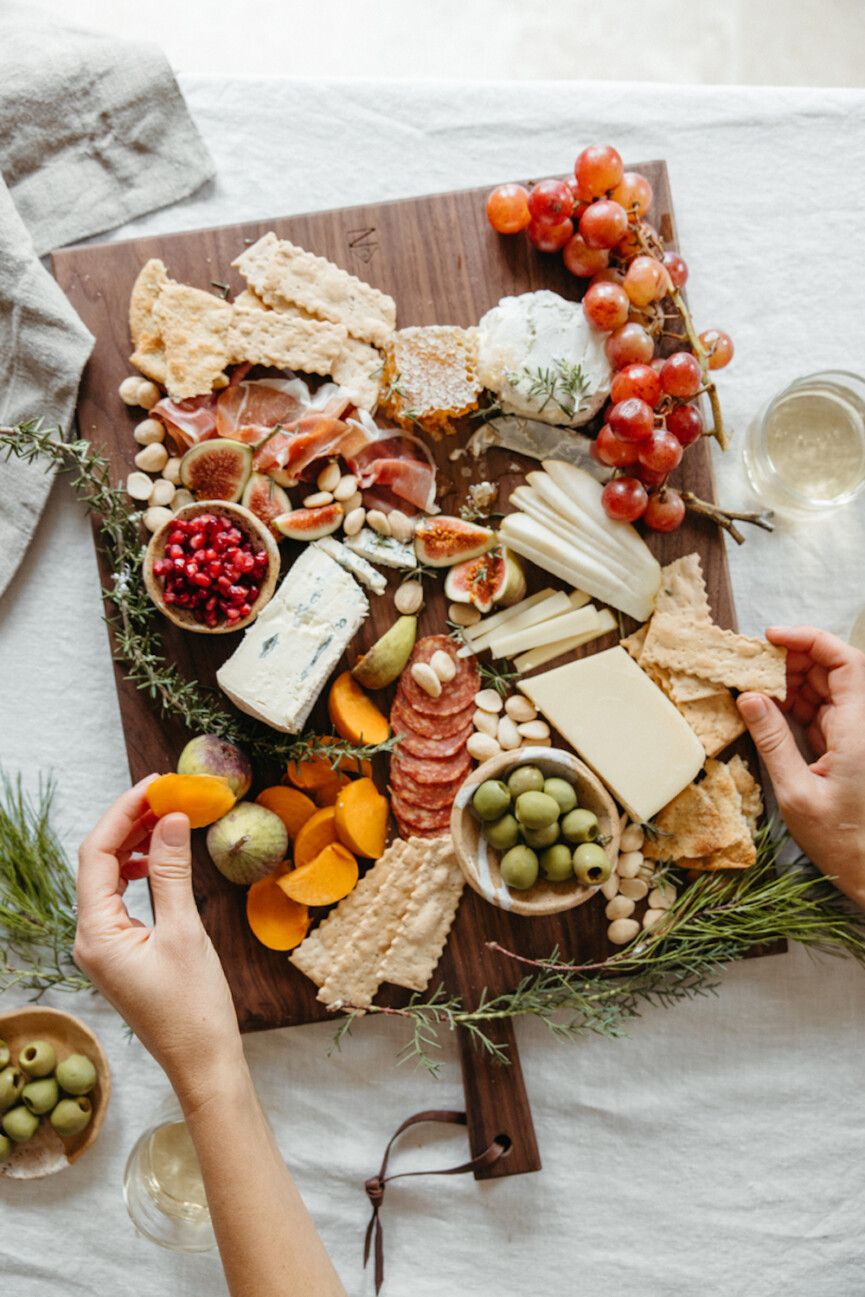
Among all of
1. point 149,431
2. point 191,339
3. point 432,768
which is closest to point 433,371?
point 191,339

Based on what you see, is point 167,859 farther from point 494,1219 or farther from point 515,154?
point 515,154

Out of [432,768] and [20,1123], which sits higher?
[432,768]

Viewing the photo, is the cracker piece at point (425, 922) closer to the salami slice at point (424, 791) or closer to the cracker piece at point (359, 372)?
the salami slice at point (424, 791)

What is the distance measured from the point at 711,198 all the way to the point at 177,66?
4.68ft

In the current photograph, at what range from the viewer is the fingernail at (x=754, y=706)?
2.03m

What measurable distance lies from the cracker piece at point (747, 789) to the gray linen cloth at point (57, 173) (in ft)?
5.63

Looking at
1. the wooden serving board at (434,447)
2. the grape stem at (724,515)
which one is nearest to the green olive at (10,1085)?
the wooden serving board at (434,447)

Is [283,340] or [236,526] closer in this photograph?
[236,526]

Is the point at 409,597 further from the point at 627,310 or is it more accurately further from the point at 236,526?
the point at 627,310

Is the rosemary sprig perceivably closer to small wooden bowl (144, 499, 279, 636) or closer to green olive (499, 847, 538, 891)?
small wooden bowl (144, 499, 279, 636)

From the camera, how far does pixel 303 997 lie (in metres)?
2.10

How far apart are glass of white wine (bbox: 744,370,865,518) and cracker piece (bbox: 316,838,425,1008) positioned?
47.0 inches

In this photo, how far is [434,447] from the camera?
6.98ft

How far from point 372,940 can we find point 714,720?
3.01 feet
